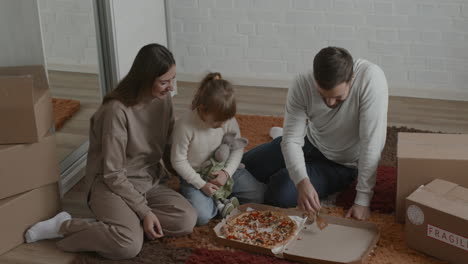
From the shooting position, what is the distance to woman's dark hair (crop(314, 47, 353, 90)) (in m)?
2.13

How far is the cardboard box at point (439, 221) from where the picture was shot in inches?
81.3

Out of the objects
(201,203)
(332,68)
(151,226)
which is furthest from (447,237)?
(151,226)

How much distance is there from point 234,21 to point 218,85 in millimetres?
1660

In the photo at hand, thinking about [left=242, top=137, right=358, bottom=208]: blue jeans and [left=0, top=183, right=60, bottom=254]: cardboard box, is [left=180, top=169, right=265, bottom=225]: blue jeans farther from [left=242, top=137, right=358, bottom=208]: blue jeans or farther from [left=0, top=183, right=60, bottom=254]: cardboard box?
[left=0, top=183, right=60, bottom=254]: cardboard box

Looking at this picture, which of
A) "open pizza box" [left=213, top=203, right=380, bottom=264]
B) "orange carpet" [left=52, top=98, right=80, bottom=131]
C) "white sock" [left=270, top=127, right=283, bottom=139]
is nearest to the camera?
"open pizza box" [left=213, top=203, right=380, bottom=264]

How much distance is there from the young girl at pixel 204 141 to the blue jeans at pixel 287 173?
0.13 meters

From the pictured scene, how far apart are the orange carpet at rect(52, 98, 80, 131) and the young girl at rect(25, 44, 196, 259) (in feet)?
1.66

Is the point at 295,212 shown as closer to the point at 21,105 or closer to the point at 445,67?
the point at 21,105

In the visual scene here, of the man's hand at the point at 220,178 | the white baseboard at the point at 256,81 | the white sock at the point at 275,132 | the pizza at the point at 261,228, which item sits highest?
the white baseboard at the point at 256,81

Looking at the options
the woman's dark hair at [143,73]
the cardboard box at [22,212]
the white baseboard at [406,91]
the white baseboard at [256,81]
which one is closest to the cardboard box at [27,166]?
the cardboard box at [22,212]

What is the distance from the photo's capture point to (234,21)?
3.90m

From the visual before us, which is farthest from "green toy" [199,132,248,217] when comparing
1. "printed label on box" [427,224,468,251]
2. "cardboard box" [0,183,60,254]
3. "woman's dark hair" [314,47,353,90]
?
"printed label on box" [427,224,468,251]

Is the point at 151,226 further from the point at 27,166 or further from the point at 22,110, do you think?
the point at 22,110

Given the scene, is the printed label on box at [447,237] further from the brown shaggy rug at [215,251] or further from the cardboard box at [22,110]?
the cardboard box at [22,110]
